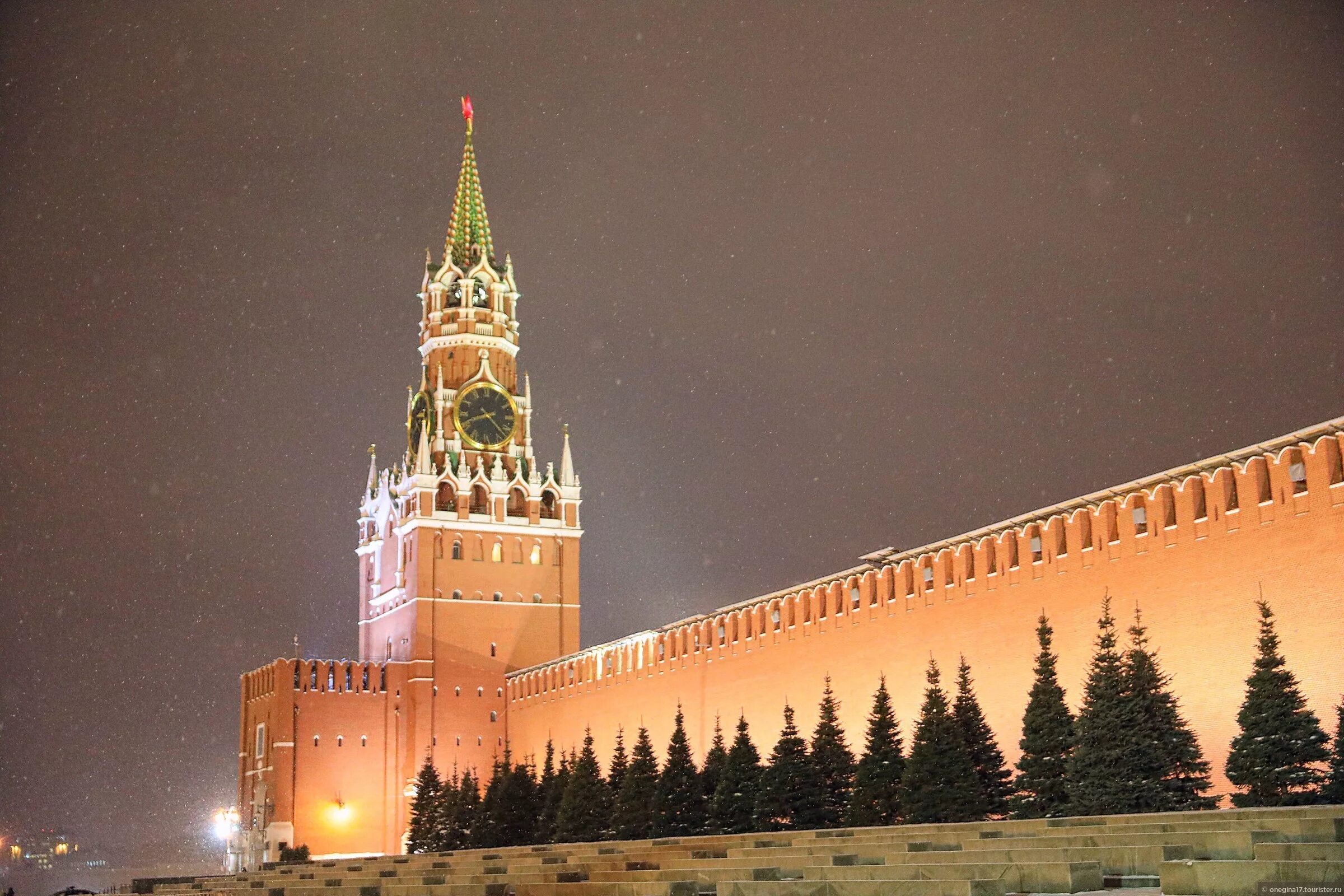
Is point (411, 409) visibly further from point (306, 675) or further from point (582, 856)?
point (582, 856)

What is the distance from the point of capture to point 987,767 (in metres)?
19.2

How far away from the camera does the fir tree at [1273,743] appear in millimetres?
14742

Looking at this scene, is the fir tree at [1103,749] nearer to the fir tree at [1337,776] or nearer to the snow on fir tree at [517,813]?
the fir tree at [1337,776]

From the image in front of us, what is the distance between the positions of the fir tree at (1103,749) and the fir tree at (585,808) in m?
11.0

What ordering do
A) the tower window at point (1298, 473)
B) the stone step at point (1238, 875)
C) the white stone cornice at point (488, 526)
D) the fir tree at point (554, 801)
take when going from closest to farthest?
1. the stone step at point (1238, 875)
2. the tower window at point (1298, 473)
3. the fir tree at point (554, 801)
4. the white stone cornice at point (488, 526)

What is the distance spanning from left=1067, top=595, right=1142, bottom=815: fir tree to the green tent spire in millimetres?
35153

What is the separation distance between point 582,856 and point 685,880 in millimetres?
5753

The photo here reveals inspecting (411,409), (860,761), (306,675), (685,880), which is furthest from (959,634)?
(411,409)

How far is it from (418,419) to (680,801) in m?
25.1

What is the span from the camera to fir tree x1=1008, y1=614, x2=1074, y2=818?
17391 millimetres

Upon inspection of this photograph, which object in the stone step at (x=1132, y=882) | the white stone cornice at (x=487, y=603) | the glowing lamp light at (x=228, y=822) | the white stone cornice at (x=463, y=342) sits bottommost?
the stone step at (x=1132, y=882)

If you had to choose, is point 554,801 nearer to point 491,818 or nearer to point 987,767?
point 491,818

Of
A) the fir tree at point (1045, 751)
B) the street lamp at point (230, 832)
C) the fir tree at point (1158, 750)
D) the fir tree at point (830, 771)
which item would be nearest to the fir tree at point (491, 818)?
the fir tree at point (830, 771)

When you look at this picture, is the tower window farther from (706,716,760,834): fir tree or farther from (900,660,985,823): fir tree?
(706,716,760,834): fir tree
